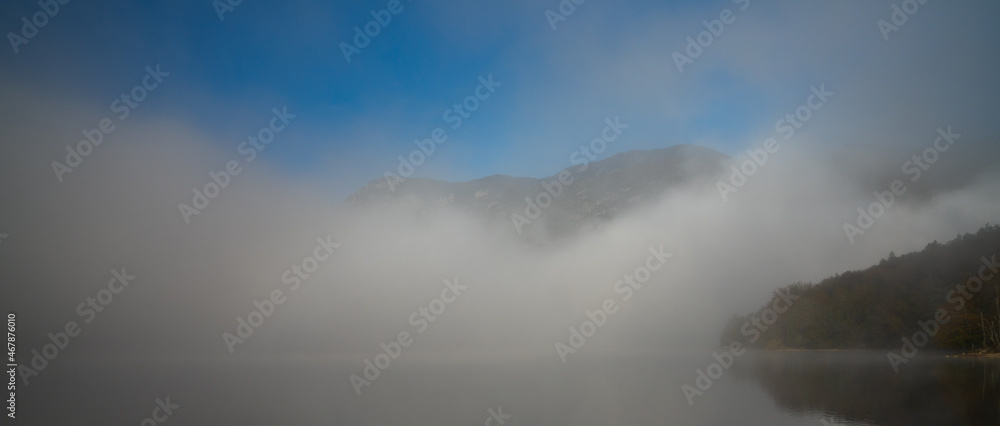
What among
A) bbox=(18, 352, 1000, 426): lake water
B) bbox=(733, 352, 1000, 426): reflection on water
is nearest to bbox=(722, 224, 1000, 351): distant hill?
bbox=(18, 352, 1000, 426): lake water

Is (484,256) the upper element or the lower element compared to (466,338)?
upper

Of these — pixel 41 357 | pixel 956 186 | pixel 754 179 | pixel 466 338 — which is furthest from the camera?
pixel 754 179

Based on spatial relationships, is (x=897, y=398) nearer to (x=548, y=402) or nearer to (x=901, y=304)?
(x=548, y=402)

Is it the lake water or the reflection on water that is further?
the lake water

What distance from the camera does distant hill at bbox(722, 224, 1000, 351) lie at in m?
72.6

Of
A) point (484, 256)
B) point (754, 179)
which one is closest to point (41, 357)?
point (484, 256)

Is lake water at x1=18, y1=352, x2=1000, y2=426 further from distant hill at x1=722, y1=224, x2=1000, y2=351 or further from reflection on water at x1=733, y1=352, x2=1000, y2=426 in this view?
distant hill at x1=722, y1=224, x2=1000, y2=351

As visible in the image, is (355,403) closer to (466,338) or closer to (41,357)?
(41,357)

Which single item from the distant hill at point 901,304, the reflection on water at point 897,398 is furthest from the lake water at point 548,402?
the distant hill at point 901,304

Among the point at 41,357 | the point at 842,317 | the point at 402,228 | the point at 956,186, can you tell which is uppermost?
the point at 402,228

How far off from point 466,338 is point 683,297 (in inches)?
2392

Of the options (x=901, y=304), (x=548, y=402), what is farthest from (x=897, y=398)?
(x=901, y=304)

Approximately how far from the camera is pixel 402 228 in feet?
646

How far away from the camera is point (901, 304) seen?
293 feet
